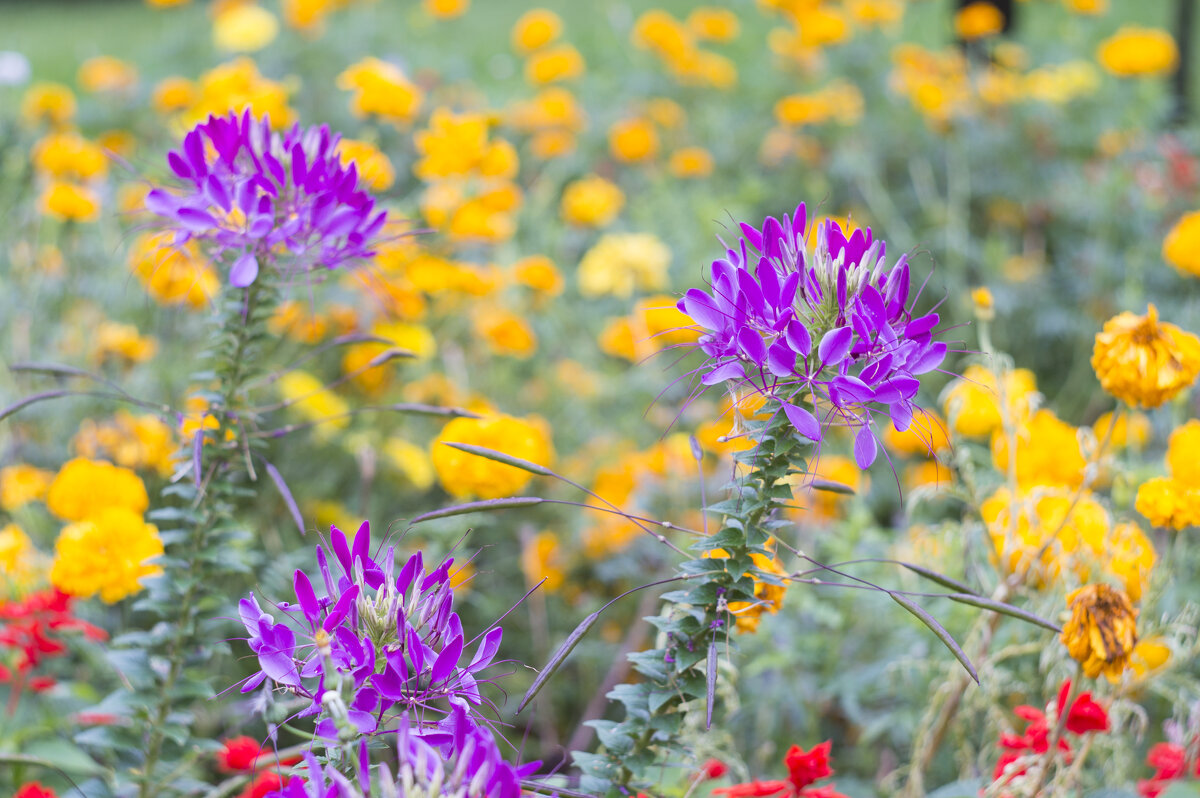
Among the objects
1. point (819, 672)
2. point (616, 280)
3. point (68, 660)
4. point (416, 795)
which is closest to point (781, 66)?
point (616, 280)

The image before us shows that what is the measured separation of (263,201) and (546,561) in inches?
53.8

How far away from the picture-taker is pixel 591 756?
915mm

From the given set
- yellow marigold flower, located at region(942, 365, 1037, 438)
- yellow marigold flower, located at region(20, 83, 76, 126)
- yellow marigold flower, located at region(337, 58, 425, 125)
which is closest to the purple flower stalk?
yellow marigold flower, located at region(942, 365, 1037, 438)

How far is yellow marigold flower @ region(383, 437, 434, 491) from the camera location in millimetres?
2125

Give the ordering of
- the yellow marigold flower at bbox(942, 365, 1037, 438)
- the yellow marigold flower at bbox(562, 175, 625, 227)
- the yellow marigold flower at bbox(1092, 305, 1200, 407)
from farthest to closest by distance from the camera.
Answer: the yellow marigold flower at bbox(562, 175, 625, 227) < the yellow marigold flower at bbox(942, 365, 1037, 438) < the yellow marigold flower at bbox(1092, 305, 1200, 407)

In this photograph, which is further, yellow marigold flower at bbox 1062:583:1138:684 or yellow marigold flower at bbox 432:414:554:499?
yellow marigold flower at bbox 432:414:554:499

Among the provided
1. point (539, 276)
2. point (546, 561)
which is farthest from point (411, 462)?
point (539, 276)

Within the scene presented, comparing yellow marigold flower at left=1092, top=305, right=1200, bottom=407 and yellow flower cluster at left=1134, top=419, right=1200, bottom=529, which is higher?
yellow marigold flower at left=1092, top=305, right=1200, bottom=407

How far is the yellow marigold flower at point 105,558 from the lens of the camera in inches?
52.6

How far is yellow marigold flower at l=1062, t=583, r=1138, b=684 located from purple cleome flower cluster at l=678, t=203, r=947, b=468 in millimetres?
359

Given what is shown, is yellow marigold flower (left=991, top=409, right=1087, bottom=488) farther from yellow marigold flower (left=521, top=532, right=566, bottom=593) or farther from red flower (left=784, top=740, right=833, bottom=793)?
yellow marigold flower (left=521, top=532, right=566, bottom=593)

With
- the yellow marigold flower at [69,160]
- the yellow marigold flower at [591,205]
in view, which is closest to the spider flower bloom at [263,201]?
the yellow marigold flower at [69,160]

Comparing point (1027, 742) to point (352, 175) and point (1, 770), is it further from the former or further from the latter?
point (1, 770)

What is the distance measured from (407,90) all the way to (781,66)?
104 inches
